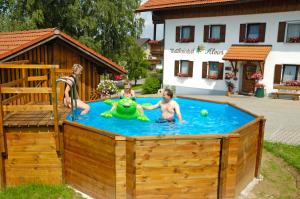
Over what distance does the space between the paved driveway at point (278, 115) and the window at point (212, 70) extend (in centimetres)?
288

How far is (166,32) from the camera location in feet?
92.7

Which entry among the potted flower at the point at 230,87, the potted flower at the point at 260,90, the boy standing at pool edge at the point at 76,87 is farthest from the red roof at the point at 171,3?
the boy standing at pool edge at the point at 76,87

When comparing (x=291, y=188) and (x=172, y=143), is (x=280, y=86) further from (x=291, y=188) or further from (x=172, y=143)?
(x=172, y=143)

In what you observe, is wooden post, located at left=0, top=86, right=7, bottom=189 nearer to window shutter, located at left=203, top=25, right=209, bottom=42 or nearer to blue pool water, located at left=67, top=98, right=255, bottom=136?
blue pool water, located at left=67, top=98, right=255, bottom=136

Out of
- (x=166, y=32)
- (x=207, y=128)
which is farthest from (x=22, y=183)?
(x=166, y=32)

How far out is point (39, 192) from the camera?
7488mm

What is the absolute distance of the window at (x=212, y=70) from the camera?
25.3m

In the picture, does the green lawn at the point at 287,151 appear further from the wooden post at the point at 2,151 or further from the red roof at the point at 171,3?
the red roof at the point at 171,3

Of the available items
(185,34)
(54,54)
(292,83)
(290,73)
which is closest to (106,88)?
(54,54)

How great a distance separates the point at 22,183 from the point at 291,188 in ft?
23.7

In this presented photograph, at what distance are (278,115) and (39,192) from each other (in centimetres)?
1346

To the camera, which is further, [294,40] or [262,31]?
[262,31]

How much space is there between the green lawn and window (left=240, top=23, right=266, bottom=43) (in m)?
13.7

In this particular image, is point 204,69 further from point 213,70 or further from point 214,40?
point 214,40
